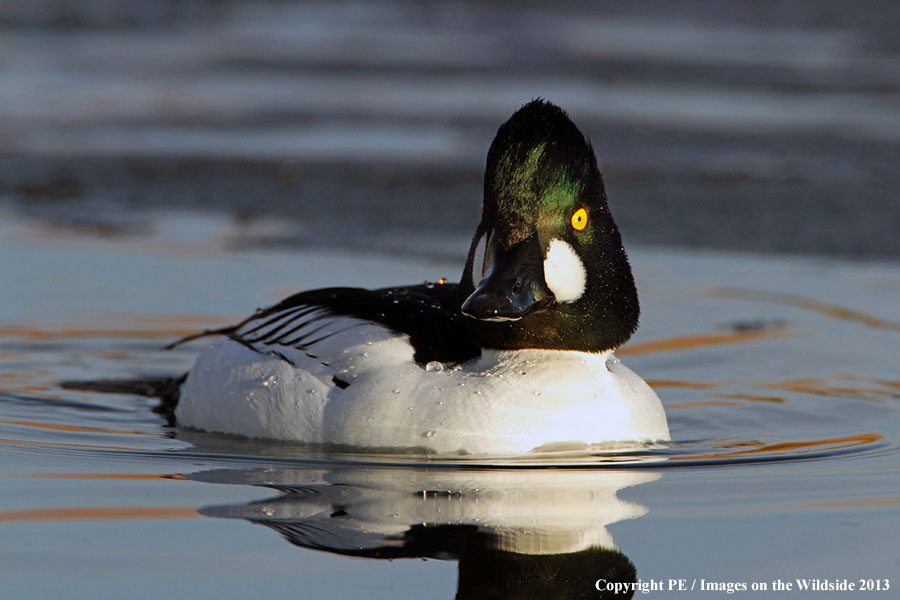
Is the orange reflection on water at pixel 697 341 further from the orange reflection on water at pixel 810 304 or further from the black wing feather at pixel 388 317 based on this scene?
the black wing feather at pixel 388 317

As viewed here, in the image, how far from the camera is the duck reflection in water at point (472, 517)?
13.8 feet

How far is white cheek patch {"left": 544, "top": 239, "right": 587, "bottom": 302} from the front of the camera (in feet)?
17.6

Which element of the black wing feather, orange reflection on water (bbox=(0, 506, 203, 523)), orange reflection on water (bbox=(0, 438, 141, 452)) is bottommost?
orange reflection on water (bbox=(0, 506, 203, 523))

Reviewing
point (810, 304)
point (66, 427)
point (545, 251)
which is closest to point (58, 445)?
point (66, 427)

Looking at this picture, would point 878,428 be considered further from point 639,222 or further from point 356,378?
point 639,222

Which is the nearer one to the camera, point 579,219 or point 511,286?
point 511,286

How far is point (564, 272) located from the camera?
212 inches

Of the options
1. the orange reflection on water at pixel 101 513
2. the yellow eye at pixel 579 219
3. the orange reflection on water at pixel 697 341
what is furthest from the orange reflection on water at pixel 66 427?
the orange reflection on water at pixel 697 341

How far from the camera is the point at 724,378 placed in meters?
7.14

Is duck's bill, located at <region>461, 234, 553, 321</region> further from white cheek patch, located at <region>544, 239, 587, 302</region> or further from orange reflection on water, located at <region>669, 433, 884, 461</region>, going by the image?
orange reflection on water, located at <region>669, 433, 884, 461</region>

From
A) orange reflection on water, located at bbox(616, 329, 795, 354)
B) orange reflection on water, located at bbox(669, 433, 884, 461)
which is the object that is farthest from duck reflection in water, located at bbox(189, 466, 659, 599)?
orange reflection on water, located at bbox(616, 329, 795, 354)

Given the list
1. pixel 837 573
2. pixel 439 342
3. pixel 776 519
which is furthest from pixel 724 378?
pixel 837 573

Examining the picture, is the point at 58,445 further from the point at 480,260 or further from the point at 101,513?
the point at 480,260

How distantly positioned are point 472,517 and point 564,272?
111 cm
